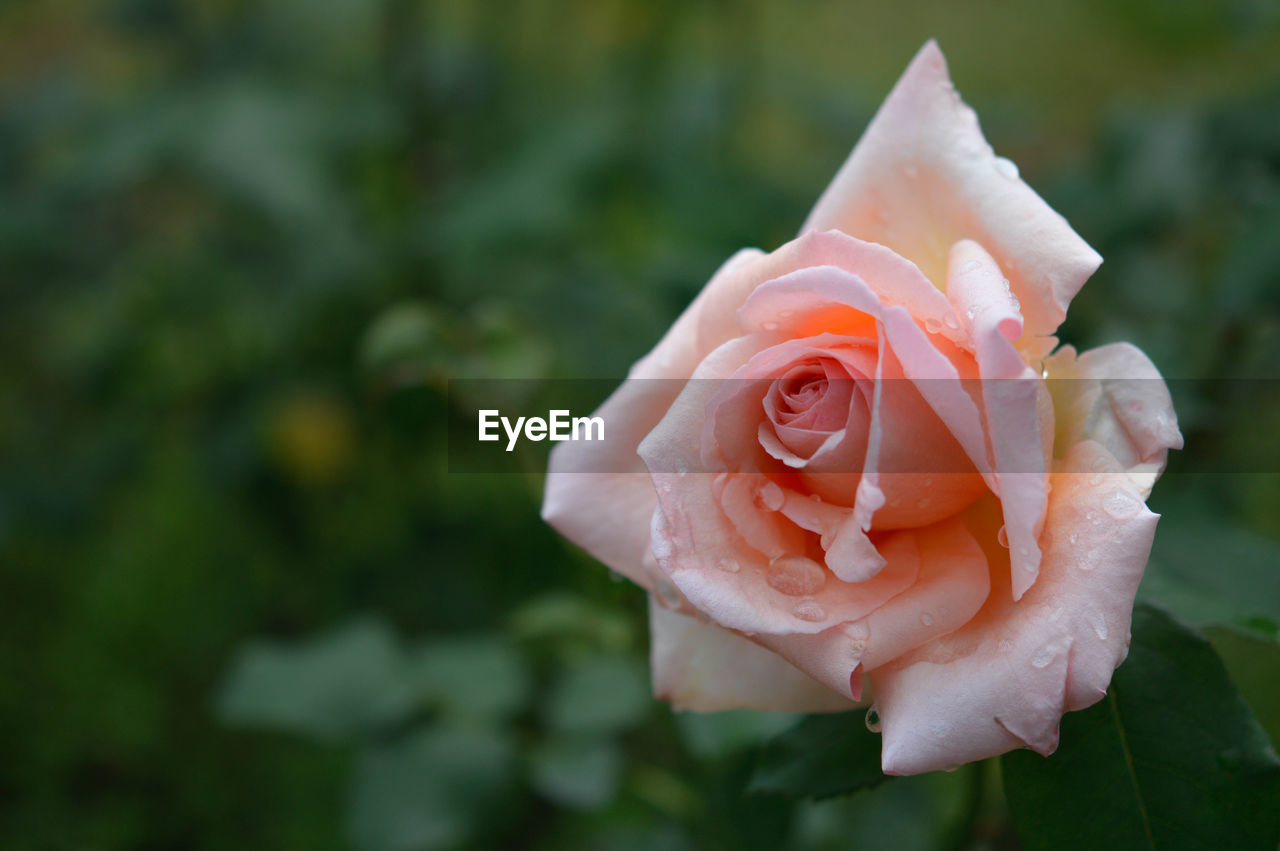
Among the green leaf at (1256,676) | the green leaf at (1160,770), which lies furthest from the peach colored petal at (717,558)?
the green leaf at (1256,676)

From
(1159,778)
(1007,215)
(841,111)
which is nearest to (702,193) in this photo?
(841,111)

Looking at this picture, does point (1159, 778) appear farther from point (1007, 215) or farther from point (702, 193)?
point (702, 193)

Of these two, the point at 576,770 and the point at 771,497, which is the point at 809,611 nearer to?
the point at 771,497

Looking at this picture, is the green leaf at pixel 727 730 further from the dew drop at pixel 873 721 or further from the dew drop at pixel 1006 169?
the dew drop at pixel 1006 169

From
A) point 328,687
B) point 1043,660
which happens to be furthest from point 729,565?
point 328,687

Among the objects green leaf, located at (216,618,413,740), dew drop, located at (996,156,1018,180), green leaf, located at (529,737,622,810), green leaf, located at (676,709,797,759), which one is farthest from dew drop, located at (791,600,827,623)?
green leaf, located at (216,618,413,740)

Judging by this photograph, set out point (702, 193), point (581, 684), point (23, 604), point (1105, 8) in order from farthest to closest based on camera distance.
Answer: point (1105, 8), point (23, 604), point (702, 193), point (581, 684)
